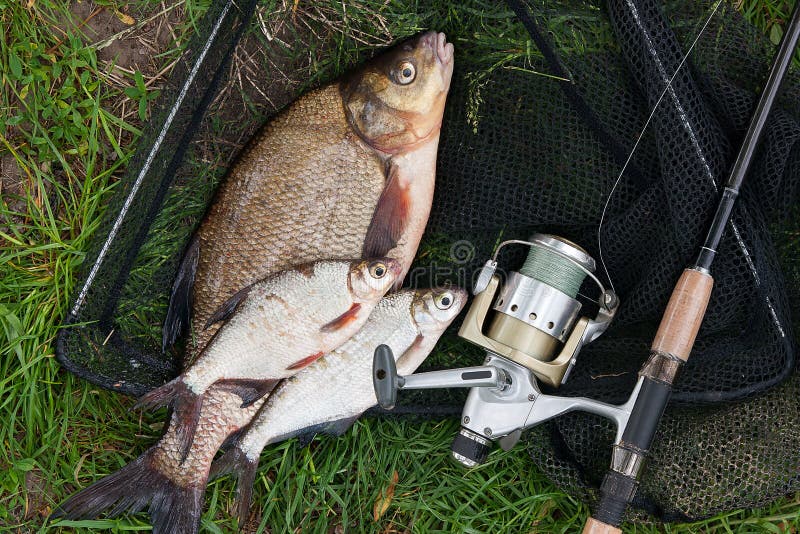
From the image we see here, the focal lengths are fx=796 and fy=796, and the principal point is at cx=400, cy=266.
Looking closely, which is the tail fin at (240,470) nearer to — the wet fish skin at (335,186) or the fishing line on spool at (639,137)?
the wet fish skin at (335,186)

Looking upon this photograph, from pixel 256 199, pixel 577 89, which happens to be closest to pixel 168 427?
pixel 256 199

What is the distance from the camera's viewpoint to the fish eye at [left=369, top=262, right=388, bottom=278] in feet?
8.93

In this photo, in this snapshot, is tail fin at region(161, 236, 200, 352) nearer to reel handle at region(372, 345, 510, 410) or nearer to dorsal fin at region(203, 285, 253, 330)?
dorsal fin at region(203, 285, 253, 330)

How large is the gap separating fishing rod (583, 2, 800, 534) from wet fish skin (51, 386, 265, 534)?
1.25 metres

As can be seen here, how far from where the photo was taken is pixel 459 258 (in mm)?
3025

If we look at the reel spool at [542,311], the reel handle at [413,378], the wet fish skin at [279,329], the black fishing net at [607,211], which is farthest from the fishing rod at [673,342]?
the wet fish skin at [279,329]

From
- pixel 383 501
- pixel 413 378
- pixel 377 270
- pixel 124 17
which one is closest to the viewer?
pixel 413 378

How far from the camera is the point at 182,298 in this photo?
291cm

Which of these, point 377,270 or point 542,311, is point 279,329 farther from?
point 542,311

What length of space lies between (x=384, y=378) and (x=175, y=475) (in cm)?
91

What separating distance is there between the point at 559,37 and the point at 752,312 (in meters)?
1.18

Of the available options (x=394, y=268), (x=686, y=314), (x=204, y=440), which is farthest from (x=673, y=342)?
(x=204, y=440)

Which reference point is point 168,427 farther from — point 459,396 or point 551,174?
point 551,174

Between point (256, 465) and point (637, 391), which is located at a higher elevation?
point (637, 391)
